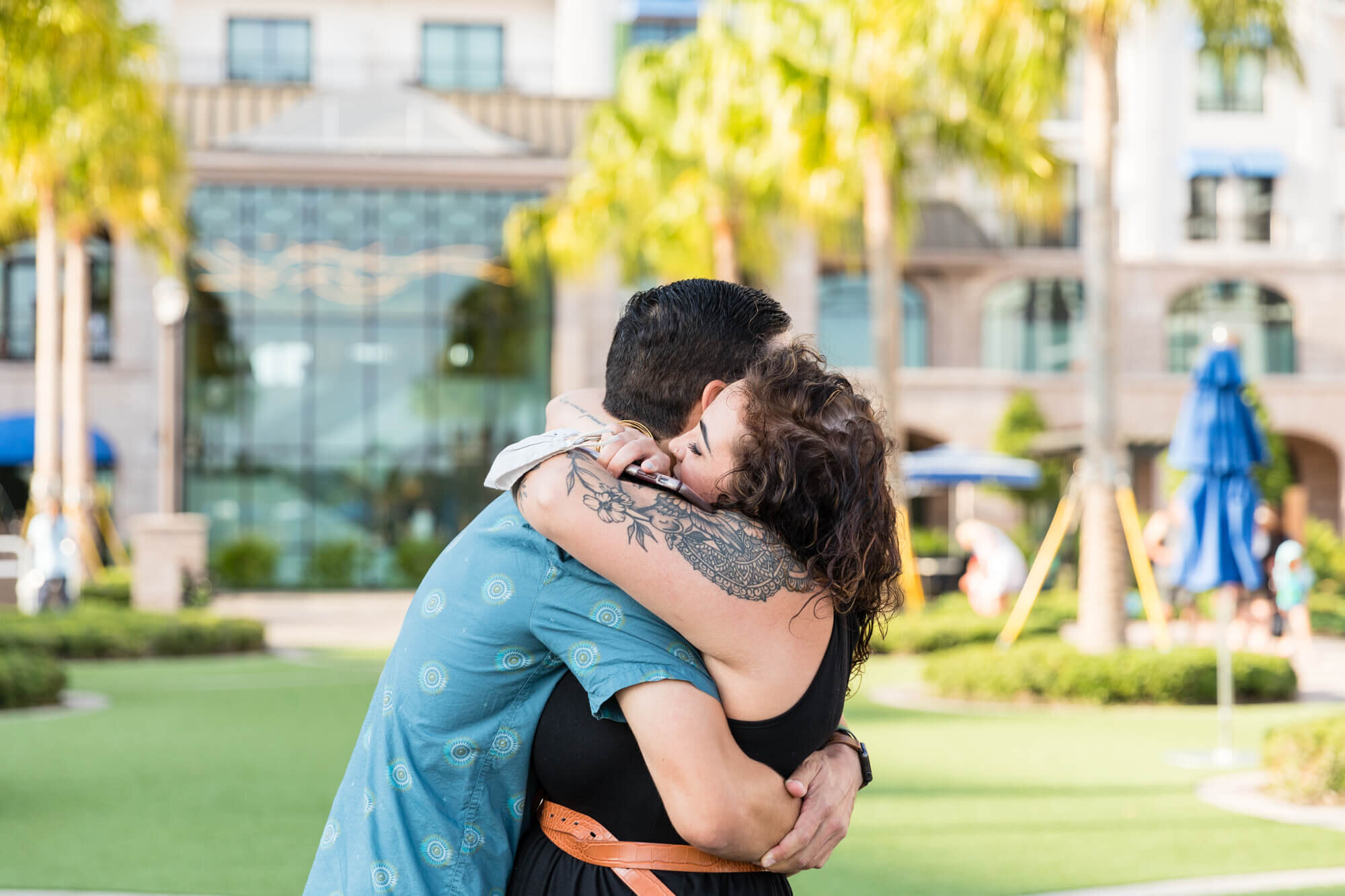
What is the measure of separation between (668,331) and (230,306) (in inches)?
1287

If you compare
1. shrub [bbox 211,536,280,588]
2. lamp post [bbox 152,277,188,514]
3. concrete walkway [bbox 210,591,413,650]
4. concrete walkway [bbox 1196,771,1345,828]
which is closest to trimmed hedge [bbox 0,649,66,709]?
concrete walkway [bbox 210,591,413,650]

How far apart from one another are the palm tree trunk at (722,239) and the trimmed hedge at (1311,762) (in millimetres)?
13814

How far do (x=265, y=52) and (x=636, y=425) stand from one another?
39375 mm

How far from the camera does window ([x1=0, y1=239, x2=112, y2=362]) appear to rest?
3341cm

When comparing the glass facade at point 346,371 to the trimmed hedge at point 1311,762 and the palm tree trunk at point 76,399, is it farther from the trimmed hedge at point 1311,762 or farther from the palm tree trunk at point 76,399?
the trimmed hedge at point 1311,762

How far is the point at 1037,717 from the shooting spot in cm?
1220

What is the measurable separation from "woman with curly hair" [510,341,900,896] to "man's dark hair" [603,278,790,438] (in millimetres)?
55

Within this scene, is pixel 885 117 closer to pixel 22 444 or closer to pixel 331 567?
pixel 331 567

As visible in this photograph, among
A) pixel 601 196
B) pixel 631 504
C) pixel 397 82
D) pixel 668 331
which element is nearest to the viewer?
pixel 631 504

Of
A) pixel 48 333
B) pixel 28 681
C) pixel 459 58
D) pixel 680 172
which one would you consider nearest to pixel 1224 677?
pixel 28 681

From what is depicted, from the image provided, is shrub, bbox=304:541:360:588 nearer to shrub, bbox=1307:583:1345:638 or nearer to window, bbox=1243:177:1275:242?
shrub, bbox=1307:583:1345:638

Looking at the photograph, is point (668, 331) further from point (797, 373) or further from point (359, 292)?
point (359, 292)

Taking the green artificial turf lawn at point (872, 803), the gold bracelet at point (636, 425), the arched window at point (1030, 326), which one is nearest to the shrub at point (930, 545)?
the arched window at point (1030, 326)

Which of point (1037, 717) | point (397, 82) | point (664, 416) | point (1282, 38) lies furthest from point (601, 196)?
point (664, 416)
